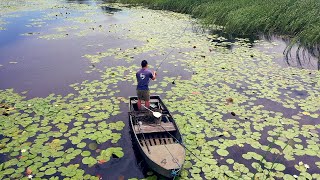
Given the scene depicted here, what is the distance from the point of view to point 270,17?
1711cm

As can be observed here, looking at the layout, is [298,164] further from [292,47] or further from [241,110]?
[292,47]

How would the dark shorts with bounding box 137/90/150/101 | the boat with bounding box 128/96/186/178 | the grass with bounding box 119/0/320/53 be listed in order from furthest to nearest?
the grass with bounding box 119/0/320/53
the dark shorts with bounding box 137/90/150/101
the boat with bounding box 128/96/186/178

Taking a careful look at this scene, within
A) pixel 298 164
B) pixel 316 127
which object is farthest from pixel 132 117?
pixel 316 127

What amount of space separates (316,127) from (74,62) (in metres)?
10.2

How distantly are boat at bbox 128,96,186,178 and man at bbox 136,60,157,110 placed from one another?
334 millimetres

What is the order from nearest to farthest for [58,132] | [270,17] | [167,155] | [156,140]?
[167,155] → [156,140] → [58,132] → [270,17]

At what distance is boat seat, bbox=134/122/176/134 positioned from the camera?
6.87 meters

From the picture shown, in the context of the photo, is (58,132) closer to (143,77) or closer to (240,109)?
(143,77)

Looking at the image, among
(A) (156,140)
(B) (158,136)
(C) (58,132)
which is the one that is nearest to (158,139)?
(A) (156,140)

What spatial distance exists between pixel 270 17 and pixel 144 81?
40.3 ft

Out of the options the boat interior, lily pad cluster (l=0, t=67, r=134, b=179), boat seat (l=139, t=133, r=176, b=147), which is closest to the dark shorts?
the boat interior

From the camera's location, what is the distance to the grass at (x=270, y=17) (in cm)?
1445

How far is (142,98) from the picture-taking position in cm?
806

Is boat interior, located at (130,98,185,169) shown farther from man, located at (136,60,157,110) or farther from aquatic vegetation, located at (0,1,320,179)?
aquatic vegetation, located at (0,1,320,179)
